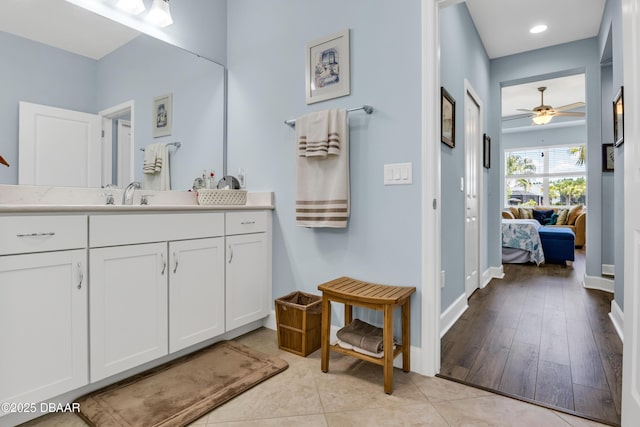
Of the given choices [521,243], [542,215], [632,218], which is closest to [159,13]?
[632,218]

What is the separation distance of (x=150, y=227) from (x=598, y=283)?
4.30m

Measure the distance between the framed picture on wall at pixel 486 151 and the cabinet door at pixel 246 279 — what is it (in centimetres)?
271

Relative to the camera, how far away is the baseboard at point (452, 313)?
7.99ft

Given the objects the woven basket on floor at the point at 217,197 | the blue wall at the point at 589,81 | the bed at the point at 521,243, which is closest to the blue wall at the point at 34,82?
the woven basket on floor at the point at 217,197

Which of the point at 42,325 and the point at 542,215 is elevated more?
the point at 542,215

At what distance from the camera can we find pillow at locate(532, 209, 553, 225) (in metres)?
7.35

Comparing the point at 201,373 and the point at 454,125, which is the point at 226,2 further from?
the point at 201,373

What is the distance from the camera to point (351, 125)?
211 centimetres

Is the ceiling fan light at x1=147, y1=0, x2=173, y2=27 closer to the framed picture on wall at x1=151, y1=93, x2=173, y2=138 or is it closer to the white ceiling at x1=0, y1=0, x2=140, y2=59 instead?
the white ceiling at x1=0, y1=0, x2=140, y2=59

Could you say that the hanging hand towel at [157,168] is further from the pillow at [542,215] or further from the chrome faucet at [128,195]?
the pillow at [542,215]

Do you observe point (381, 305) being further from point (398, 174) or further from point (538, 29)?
point (538, 29)

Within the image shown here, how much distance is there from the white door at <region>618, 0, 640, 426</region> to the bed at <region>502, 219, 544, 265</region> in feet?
13.1

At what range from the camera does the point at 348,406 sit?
1.56m

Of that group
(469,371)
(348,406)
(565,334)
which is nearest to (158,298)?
(348,406)
